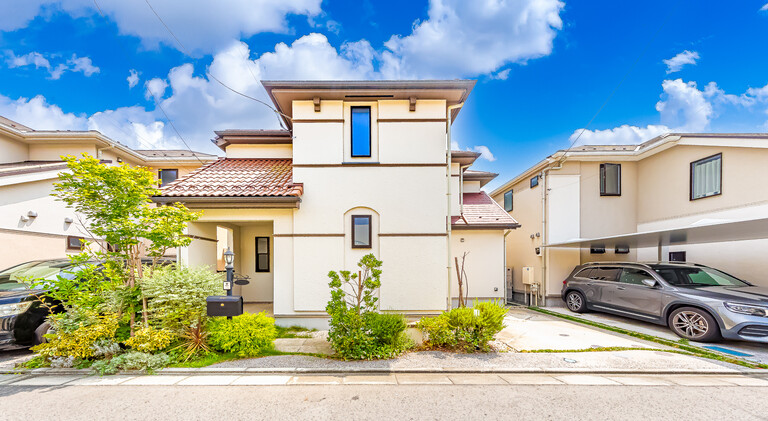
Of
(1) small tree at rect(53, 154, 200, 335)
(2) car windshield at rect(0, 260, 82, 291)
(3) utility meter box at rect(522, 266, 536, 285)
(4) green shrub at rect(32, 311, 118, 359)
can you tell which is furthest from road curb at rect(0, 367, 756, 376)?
(3) utility meter box at rect(522, 266, 536, 285)

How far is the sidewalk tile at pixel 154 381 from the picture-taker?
436 centimetres

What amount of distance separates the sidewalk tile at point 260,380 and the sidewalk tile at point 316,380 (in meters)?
0.13

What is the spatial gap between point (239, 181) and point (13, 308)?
Answer: 4.44 meters

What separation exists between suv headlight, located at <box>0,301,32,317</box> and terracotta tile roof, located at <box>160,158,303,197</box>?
2912 millimetres

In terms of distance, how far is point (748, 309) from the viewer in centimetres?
587

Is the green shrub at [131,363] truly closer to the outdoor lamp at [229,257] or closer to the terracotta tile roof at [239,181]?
the outdoor lamp at [229,257]

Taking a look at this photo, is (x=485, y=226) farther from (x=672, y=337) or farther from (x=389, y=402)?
(x=389, y=402)

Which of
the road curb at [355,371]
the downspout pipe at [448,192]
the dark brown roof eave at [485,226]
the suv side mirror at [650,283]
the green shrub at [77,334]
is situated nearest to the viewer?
the road curb at [355,371]

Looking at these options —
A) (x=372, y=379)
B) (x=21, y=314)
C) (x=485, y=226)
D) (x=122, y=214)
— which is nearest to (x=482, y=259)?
(x=485, y=226)

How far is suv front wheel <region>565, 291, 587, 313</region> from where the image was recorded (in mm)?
9250

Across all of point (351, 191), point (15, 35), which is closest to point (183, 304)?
point (351, 191)

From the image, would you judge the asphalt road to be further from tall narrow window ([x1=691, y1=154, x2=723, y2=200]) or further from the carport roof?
tall narrow window ([x1=691, y1=154, x2=723, y2=200])

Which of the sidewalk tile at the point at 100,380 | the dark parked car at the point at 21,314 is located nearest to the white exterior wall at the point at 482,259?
the sidewalk tile at the point at 100,380

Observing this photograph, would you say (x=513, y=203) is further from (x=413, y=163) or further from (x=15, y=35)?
(x=15, y=35)
